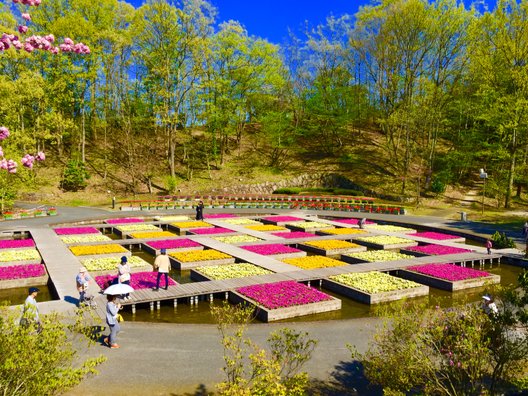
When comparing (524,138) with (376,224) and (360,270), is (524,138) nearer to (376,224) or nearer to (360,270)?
(376,224)

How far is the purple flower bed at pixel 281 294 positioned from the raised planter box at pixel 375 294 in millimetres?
1870

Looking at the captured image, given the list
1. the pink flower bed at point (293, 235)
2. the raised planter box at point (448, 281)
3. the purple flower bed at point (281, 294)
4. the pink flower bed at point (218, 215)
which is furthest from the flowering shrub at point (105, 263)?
the pink flower bed at point (218, 215)

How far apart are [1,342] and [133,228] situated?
1208 inches

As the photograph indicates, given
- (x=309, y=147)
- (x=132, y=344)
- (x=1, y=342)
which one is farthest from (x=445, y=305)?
(x=309, y=147)

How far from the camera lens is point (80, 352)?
13.0 m

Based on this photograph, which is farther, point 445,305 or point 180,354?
point 445,305

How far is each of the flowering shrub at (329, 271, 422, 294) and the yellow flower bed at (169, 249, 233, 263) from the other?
7914 millimetres

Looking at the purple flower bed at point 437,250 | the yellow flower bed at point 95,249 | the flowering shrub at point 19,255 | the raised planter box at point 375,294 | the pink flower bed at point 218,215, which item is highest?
the pink flower bed at point 218,215

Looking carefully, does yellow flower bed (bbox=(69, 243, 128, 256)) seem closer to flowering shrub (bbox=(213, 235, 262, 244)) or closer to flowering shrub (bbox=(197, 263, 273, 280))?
flowering shrub (bbox=(197, 263, 273, 280))

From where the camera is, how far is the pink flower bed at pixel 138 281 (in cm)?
2025

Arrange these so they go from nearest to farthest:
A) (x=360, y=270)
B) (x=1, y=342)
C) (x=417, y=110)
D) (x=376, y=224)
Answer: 1. (x=1, y=342)
2. (x=360, y=270)
3. (x=376, y=224)
4. (x=417, y=110)

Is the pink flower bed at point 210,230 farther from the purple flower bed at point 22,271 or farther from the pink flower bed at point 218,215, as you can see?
the purple flower bed at point 22,271

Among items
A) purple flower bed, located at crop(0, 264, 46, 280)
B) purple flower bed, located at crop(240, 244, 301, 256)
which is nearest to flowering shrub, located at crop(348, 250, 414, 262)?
purple flower bed, located at crop(240, 244, 301, 256)

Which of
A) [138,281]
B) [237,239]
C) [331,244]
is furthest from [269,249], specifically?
[138,281]
